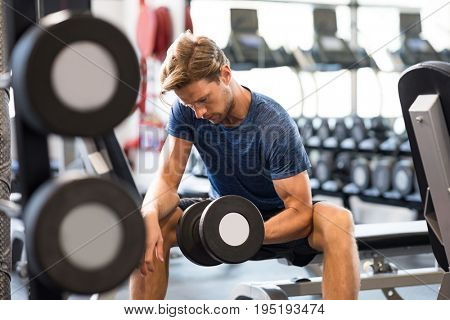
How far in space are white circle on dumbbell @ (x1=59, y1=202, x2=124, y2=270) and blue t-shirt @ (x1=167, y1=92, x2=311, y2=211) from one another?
4.03 ft

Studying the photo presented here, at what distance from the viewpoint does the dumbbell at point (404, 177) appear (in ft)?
17.0

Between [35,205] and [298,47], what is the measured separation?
599 cm

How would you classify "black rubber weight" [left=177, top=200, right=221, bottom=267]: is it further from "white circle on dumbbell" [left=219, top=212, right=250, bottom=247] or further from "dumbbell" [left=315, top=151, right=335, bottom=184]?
"dumbbell" [left=315, top=151, right=335, bottom=184]

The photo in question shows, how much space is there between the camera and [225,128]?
7.23ft

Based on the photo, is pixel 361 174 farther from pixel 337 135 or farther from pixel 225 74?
pixel 225 74

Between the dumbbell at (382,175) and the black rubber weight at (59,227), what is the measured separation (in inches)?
184

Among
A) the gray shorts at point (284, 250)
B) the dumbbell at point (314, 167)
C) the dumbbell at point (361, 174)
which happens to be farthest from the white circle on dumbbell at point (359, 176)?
the gray shorts at point (284, 250)

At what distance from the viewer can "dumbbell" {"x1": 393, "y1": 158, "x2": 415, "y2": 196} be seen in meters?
5.17

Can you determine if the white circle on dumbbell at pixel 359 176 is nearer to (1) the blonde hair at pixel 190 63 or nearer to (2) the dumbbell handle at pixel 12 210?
(1) the blonde hair at pixel 190 63

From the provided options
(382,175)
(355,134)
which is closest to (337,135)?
(355,134)

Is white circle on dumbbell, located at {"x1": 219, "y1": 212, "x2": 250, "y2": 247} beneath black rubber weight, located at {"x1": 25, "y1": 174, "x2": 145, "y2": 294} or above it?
beneath

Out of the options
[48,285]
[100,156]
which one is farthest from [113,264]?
[100,156]

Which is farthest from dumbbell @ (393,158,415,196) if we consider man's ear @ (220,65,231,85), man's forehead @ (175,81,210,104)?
man's forehead @ (175,81,210,104)
